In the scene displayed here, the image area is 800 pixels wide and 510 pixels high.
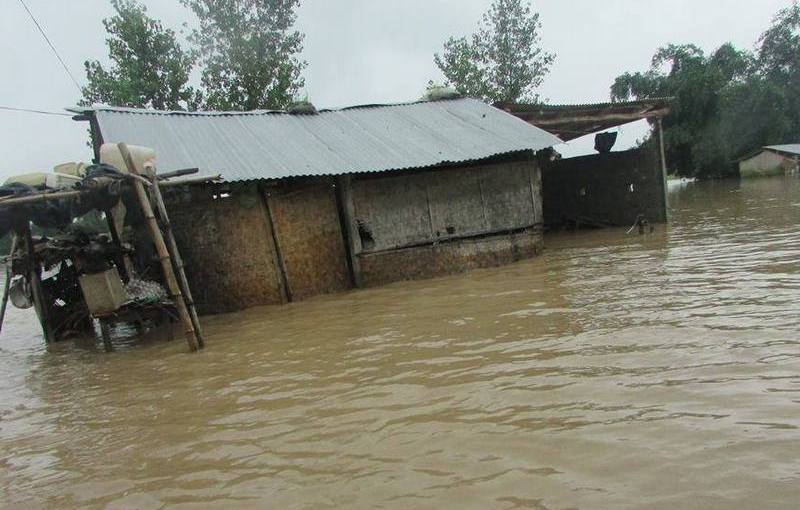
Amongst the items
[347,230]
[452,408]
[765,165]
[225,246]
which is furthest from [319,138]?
[765,165]

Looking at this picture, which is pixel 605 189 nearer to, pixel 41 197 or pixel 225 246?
pixel 225 246

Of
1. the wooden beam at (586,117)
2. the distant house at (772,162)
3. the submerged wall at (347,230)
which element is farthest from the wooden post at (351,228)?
the distant house at (772,162)

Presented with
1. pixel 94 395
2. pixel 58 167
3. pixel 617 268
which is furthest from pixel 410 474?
pixel 58 167

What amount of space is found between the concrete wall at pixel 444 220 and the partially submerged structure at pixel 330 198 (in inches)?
0.8

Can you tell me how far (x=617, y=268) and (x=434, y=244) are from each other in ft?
9.72

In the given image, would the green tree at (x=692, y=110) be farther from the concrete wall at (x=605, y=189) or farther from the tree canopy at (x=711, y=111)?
the concrete wall at (x=605, y=189)

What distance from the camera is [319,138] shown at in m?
9.96

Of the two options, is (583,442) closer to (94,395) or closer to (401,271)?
(94,395)

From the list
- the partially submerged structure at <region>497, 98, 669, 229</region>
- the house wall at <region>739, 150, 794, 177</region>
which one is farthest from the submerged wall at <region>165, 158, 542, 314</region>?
the house wall at <region>739, 150, 794, 177</region>

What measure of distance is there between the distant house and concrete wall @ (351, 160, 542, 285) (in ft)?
110

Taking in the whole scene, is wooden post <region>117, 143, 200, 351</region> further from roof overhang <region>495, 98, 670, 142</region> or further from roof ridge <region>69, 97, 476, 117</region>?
roof overhang <region>495, 98, 670, 142</region>

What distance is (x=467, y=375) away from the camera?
412cm

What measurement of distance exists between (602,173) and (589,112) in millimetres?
2512

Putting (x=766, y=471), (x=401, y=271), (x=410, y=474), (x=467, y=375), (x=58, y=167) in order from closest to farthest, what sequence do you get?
(x=766, y=471), (x=410, y=474), (x=467, y=375), (x=58, y=167), (x=401, y=271)
